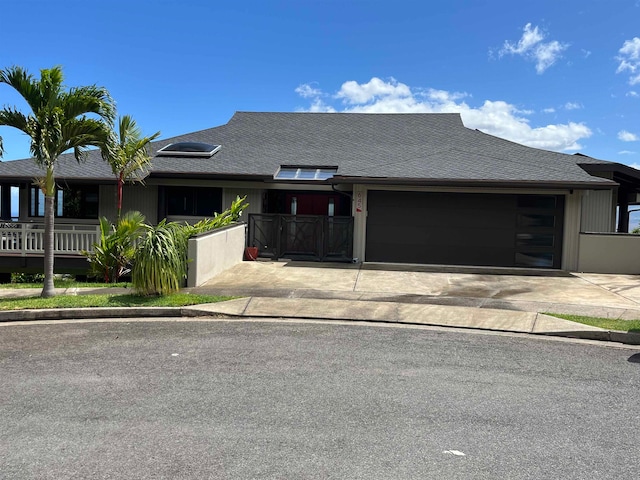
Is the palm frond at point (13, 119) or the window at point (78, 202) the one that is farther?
the window at point (78, 202)

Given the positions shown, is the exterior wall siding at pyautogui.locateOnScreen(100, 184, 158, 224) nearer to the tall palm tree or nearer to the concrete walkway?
the concrete walkway

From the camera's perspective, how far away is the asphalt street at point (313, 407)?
3.61 meters

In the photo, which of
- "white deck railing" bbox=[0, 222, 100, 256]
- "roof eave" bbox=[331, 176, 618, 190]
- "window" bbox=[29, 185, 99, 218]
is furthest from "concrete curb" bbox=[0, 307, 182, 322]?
"window" bbox=[29, 185, 99, 218]

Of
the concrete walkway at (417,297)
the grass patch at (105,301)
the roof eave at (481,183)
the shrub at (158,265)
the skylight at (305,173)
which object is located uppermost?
the skylight at (305,173)

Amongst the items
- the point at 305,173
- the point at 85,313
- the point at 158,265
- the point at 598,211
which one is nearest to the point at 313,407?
the point at 85,313

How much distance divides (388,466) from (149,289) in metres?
7.37

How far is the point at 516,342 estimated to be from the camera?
24.2 feet

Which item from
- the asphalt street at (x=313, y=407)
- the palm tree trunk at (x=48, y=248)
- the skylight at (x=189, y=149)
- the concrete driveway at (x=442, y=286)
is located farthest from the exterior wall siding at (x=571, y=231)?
the palm tree trunk at (x=48, y=248)

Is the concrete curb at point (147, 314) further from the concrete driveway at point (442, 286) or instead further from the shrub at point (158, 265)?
the concrete driveway at point (442, 286)

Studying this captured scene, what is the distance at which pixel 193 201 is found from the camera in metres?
18.1

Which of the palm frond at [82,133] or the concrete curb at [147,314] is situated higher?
the palm frond at [82,133]

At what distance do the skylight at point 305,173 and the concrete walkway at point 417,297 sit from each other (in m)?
3.58

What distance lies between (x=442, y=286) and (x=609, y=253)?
6257 millimetres

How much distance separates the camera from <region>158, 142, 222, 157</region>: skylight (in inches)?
731
